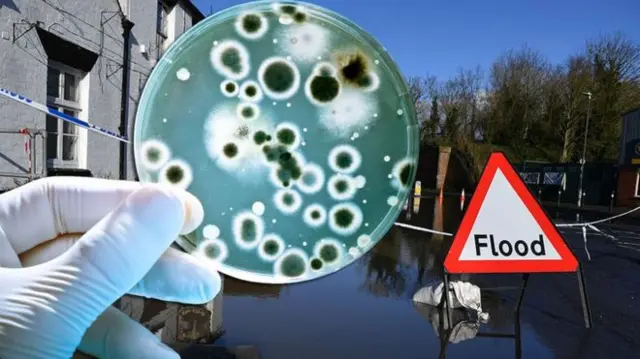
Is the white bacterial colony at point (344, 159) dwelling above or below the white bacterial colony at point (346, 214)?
above

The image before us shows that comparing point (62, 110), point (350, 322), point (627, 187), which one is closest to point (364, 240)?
point (350, 322)

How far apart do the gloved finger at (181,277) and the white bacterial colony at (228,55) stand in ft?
1.41

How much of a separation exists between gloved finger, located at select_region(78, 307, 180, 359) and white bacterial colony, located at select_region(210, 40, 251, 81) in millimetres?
635

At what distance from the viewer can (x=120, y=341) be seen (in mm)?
1062

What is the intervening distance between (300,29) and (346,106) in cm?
20

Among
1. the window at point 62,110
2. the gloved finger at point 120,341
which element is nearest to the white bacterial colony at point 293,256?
the gloved finger at point 120,341

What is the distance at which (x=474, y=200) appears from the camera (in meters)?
3.17

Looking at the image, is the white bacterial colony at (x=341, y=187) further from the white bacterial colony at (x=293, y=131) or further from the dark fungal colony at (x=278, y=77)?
the dark fungal colony at (x=278, y=77)

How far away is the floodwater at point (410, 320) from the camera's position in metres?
3.05

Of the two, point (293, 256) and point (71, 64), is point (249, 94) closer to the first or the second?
point (293, 256)

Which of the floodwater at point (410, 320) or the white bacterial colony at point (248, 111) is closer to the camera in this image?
the white bacterial colony at point (248, 111)

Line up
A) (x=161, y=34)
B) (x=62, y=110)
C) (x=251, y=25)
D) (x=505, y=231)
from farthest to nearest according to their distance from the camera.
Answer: (x=62, y=110), (x=505, y=231), (x=161, y=34), (x=251, y=25)

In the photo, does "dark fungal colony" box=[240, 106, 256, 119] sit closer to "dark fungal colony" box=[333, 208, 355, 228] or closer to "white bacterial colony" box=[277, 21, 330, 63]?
"white bacterial colony" box=[277, 21, 330, 63]

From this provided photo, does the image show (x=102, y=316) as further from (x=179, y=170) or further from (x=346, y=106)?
(x=346, y=106)
